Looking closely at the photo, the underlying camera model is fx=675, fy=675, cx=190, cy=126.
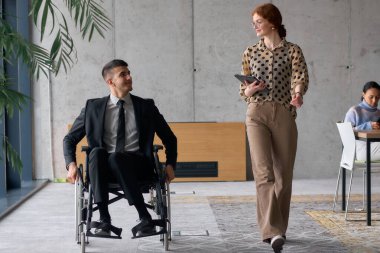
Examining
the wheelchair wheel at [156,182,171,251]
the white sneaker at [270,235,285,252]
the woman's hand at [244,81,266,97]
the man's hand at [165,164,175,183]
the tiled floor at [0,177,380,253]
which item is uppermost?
the woman's hand at [244,81,266,97]

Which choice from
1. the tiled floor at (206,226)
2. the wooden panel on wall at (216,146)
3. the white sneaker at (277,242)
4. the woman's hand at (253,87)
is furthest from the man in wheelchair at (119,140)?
the wooden panel on wall at (216,146)

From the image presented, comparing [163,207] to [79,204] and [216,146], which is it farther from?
[216,146]

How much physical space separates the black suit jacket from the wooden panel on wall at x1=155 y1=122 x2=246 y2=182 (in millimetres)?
3483

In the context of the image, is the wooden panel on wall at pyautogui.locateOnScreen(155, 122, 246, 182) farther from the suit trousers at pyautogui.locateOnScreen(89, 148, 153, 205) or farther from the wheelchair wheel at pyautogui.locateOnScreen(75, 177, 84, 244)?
the suit trousers at pyautogui.locateOnScreen(89, 148, 153, 205)

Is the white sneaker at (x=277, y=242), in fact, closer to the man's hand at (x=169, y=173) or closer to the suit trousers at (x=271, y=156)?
the suit trousers at (x=271, y=156)

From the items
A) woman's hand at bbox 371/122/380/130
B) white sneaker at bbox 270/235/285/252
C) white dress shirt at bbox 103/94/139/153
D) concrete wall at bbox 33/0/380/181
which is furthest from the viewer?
concrete wall at bbox 33/0/380/181

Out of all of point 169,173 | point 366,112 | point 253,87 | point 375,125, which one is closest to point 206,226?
point 169,173

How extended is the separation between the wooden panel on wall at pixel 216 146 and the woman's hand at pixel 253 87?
12.2 ft

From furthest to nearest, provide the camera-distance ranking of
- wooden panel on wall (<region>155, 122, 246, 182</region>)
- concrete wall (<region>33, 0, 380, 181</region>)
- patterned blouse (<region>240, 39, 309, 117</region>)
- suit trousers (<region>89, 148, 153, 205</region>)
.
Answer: concrete wall (<region>33, 0, 380, 181</region>) < wooden panel on wall (<region>155, 122, 246, 182</region>) < patterned blouse (<region>240, 39, 309, 117</region>) < suit trousers (<region>89, 148, 153, 205</region>)

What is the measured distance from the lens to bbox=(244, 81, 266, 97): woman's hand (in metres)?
3.71

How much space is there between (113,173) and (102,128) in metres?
0.29

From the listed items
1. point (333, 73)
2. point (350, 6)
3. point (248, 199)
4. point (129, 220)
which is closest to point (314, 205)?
point (248, 199)

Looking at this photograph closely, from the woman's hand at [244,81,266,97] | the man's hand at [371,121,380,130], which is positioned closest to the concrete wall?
the man's hand at [371,121,380,130]

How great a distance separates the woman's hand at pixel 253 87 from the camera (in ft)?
12.2
